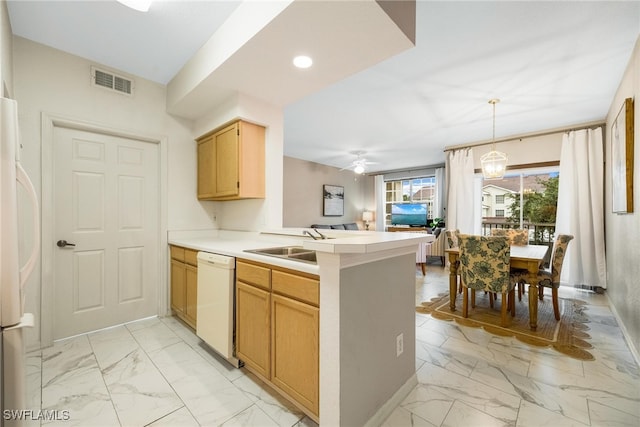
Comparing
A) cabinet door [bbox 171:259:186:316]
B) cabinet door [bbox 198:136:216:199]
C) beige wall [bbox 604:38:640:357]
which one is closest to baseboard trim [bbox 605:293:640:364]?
beige wall [bbox 604:38:640:357]

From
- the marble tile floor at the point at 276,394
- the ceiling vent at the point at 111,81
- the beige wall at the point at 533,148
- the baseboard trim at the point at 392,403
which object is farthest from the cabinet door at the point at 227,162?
the beige wall at the point at 533,148

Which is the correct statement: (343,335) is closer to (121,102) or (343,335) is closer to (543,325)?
(543,325)

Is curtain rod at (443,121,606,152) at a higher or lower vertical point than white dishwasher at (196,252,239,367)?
higher

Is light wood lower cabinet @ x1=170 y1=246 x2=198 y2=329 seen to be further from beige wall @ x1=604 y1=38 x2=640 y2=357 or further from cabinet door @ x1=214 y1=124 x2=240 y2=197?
beige wall @ x1=604 y1=38 x2=640 y2=357

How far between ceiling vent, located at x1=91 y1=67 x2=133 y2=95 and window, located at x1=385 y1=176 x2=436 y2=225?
669 centimetres

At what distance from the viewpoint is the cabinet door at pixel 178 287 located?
2.67 metres

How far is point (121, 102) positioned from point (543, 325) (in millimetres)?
4900

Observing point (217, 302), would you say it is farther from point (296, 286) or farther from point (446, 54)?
point (446, 54)

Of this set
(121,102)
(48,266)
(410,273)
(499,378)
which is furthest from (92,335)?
(499,378)

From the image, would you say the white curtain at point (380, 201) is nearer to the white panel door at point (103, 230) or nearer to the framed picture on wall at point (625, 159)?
the framed picture on wall at point (625, 159)

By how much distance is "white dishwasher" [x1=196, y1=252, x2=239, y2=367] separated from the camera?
1901mm

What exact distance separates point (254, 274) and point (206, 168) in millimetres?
1840

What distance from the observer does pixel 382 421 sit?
→ 1479 millimetres

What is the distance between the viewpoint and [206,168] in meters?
3.07
